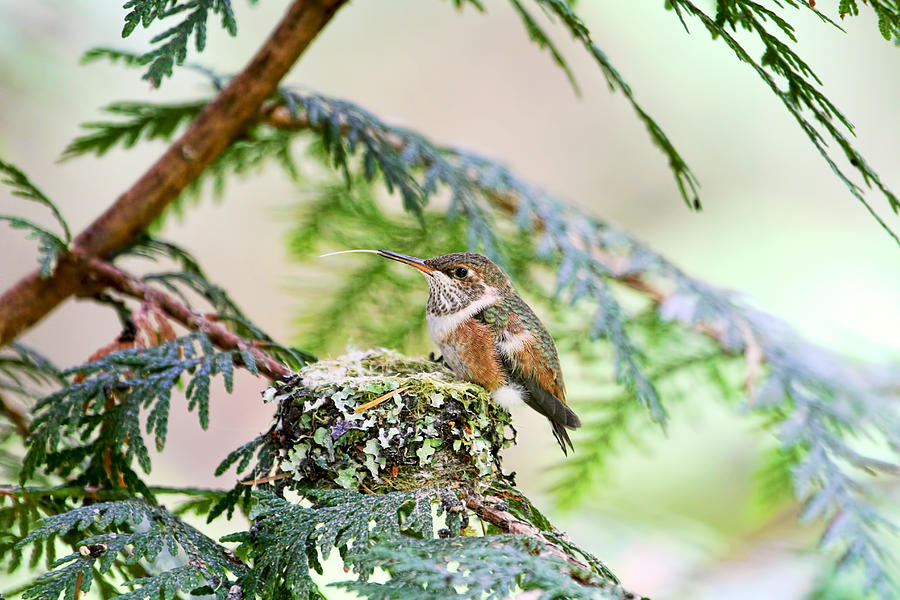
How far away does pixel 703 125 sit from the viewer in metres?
7.42

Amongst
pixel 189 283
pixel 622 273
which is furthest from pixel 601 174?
pixel 189 283

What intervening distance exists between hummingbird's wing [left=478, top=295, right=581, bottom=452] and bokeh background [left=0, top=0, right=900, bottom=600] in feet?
2.49

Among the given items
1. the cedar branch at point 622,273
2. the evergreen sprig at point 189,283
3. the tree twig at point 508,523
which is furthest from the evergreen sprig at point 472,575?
the cedar branch at point 622,273

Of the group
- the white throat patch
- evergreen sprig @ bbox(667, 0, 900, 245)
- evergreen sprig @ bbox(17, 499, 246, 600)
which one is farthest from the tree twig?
the white throat patch

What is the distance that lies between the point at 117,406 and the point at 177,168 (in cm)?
80

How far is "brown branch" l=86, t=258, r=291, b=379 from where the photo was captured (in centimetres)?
214

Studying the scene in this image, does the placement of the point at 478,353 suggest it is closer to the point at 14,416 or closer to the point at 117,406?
the point at 117,406

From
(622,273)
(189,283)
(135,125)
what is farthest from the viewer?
(622,273)

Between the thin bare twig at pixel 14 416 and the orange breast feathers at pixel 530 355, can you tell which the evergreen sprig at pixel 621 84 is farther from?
the thin bare twig at pixel 14 416

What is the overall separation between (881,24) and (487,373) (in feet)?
4.68

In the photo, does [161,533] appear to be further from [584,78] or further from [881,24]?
[584,78]

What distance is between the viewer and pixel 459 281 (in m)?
2.89

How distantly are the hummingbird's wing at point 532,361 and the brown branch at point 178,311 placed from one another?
0.79 meters

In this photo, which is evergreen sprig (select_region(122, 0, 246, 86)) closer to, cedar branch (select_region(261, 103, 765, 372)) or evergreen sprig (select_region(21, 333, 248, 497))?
evergreen sprig (select_region(21, 333, 248, 497))
